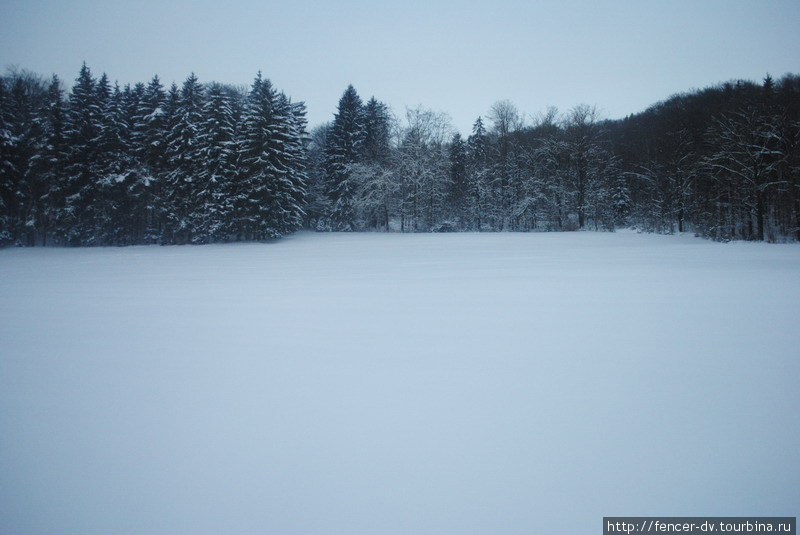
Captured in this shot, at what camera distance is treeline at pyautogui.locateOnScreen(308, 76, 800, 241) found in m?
30.4

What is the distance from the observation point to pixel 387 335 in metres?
5.34

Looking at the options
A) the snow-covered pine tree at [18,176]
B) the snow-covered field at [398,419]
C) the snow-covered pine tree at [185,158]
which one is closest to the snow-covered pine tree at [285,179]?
the snow-covered pine tree at [185,158]

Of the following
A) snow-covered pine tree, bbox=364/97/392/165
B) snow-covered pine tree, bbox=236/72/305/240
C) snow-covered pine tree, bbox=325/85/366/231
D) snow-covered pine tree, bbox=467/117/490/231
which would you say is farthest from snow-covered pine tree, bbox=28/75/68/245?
snow-covered pine tree, bbox=467/117/490/231

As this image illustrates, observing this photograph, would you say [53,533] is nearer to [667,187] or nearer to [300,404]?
[300,404]

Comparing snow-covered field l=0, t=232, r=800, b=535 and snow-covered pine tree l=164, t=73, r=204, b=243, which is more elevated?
snow-covered pine tree l=164, t=73, r=204, b=243

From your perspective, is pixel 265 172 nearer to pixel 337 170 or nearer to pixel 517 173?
pixel 337 170

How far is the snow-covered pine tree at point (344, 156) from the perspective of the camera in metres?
38.3

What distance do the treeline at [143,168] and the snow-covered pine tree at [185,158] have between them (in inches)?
3.2

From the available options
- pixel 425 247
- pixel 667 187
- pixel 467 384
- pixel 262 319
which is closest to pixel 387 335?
pixel 467 384

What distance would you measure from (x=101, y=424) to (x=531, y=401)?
3566 mm

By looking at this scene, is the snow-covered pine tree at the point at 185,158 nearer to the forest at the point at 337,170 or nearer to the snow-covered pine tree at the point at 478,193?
the forest at the point at 337,170

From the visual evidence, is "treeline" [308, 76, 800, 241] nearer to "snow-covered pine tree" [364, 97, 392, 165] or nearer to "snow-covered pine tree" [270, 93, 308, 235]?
"snow-covered pine tree" [364, 97, 392, 165]

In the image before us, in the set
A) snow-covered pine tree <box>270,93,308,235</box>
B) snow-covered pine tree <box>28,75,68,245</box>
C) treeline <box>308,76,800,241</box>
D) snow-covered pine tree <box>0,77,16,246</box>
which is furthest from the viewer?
treeline <box>308,76,800,241</box>

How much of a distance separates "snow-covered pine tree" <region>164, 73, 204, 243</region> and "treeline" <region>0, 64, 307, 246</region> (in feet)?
0.26
